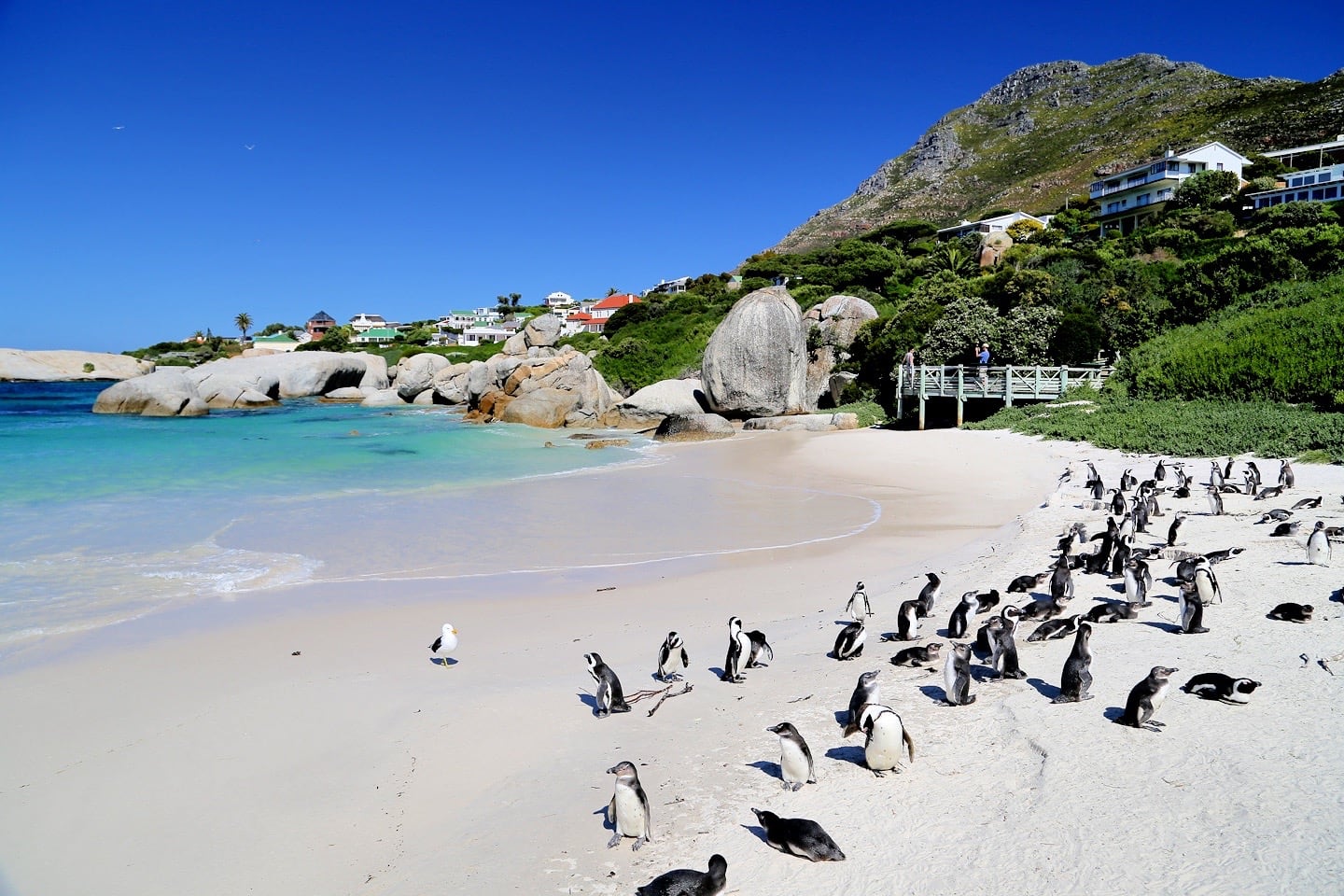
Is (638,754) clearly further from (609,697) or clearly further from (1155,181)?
(1155,181)

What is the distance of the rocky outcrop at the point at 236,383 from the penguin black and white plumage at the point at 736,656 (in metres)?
44.1

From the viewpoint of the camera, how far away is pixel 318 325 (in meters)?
125

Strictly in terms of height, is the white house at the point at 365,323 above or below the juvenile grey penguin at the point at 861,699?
above

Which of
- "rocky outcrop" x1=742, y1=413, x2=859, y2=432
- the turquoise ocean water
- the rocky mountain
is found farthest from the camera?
the rocky mountain

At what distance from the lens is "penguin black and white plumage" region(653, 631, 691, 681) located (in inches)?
255

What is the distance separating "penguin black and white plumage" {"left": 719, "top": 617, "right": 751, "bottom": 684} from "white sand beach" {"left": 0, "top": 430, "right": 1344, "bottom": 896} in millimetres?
164

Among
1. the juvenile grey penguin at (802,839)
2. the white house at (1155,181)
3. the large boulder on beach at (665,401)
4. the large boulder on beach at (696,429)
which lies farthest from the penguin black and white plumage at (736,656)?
the white house at (1155,181)

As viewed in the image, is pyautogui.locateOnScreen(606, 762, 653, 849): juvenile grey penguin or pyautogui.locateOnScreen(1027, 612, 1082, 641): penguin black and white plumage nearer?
pyautogui.locateOnScreen(606, 762, 653, 849): juvenile grey penguin

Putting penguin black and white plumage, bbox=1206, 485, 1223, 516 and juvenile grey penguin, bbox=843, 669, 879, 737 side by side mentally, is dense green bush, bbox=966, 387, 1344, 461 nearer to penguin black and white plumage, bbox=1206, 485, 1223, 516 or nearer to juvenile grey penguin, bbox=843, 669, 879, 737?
penguin black and white plumage, bbox=1206, 485, 1223, 516

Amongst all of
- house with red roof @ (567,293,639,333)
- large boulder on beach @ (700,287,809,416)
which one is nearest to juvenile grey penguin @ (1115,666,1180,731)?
large boulder on beach @ (700,287,809,416)

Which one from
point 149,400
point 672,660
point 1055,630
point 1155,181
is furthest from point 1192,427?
point 149,400

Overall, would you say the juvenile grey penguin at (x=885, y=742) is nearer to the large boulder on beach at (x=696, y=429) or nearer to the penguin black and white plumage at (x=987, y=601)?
the penguin black and white plumage at (x=987, y=601)

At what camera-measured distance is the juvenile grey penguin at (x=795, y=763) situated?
454 centimetres

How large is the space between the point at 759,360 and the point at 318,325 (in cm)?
11215
